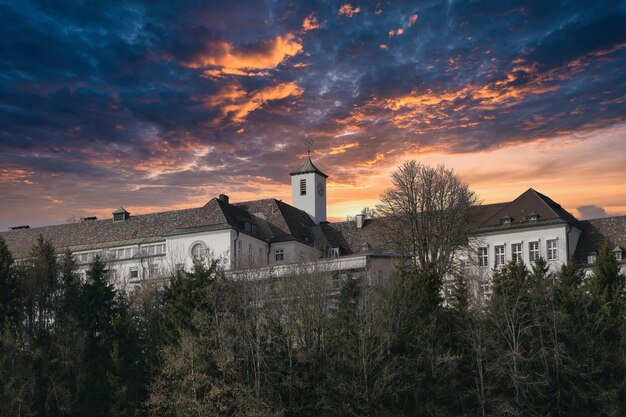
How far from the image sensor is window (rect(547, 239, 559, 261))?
262 feet

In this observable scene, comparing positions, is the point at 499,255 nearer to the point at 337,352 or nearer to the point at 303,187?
the point at 303,187

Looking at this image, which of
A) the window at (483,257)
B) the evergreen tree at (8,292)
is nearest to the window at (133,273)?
the evergreen tree at (8,292)

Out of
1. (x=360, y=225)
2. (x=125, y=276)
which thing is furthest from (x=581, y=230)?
(x=125, y=276)

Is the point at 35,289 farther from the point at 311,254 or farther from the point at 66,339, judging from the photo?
the point at 311,254

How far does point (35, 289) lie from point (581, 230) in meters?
47.3

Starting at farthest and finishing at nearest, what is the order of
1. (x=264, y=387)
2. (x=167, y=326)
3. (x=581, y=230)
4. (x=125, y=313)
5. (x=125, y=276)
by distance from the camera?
(x=125, y=276) < (x=581, y=230) < (x=125, y=313) < (x=167, y=326) < (x=264, y=387)

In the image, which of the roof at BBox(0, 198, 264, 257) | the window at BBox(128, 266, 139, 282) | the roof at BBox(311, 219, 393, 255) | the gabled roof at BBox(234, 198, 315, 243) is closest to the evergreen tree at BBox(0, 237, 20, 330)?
the roof at BBox(0, 198, 264, 257)

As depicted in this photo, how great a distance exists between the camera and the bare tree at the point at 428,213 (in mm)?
76438

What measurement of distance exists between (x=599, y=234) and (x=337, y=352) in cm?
3445

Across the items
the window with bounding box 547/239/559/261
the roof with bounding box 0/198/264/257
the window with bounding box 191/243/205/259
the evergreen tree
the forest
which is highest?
the roof with bounding box 0/198/264/257

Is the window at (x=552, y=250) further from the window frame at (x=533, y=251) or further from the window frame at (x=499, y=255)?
the window frame at (x=499, y=255)

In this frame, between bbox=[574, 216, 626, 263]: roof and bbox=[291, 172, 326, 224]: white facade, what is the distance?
30120 millimetres

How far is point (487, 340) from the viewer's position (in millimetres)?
58250

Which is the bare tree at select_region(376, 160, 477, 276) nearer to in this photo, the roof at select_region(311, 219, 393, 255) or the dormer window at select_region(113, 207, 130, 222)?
the roof at select_region(311, 219, 393, 255)
